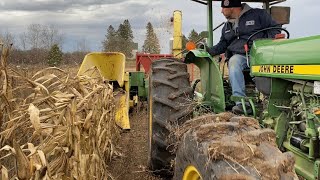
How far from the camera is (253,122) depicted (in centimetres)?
304

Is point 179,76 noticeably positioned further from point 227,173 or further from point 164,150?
point 227,173

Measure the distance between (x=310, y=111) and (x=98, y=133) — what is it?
233 cm

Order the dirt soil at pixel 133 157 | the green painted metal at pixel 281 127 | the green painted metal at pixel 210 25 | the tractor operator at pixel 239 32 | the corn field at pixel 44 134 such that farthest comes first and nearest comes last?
the dirt soil at pixel 133 157 < the green painted metal at pixel 210 25 < the tractor operator at pixel 239 32 < the green painted metal at pixel 281 127 < the corn field at pixel 44 134

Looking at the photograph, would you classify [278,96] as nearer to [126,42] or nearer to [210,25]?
→ [210,25]

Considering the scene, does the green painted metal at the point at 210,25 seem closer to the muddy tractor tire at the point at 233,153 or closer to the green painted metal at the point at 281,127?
the green painted metal at the point at 281,127

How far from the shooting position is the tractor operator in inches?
174

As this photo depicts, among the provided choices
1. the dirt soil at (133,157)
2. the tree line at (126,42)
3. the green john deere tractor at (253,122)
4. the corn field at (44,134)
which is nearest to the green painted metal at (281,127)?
the green john deere tractor at (253,122)

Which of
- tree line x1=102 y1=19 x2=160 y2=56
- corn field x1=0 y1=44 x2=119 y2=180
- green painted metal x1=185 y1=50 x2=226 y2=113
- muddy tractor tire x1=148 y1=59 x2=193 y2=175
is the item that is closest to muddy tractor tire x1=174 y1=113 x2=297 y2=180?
corn field x1=0 y1=44 x2=119 y2=180

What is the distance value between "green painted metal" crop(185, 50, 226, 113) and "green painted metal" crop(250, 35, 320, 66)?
705mm

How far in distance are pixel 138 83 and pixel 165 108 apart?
4865mm

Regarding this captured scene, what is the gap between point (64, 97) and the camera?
3.69m

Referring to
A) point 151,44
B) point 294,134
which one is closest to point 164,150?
point 294,134

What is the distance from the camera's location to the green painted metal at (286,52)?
312 centimetres

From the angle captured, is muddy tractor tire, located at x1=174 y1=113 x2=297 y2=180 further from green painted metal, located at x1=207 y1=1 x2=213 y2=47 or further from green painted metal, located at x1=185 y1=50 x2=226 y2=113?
green painted metal, located at x1=207 y1=1 x2=213 y2=47
